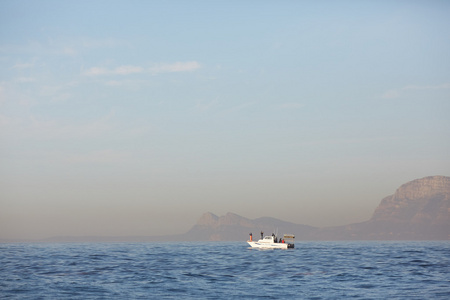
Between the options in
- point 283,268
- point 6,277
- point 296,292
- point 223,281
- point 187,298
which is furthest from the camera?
point 283,268

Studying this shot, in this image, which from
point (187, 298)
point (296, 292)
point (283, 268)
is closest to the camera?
point (187, 298)

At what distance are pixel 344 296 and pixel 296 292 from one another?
19.0ft

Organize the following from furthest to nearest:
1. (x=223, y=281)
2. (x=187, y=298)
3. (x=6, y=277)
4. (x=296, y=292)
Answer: (x=6, y=277) → (x=223, y=281) → (x=296, y=292) → (x=187, y=298)

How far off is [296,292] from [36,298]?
93.6 ft

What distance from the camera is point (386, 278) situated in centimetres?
7294

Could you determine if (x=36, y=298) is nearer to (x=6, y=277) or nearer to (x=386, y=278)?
(x=6, y=277)

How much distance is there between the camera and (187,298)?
5503 cm

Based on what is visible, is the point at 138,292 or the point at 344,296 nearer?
the point at 344,296

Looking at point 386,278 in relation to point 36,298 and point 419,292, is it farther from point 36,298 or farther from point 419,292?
point 36,298

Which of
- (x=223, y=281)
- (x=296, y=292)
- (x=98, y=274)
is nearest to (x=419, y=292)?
(x=296, y=292)

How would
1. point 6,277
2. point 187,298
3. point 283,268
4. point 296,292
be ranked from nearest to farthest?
point 187,298 → point 296,292 → point 6,277 → point 283,268

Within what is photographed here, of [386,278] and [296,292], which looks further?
[386,278]

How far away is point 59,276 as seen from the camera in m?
77.4

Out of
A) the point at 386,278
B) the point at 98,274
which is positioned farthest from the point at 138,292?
the point at 386,278
